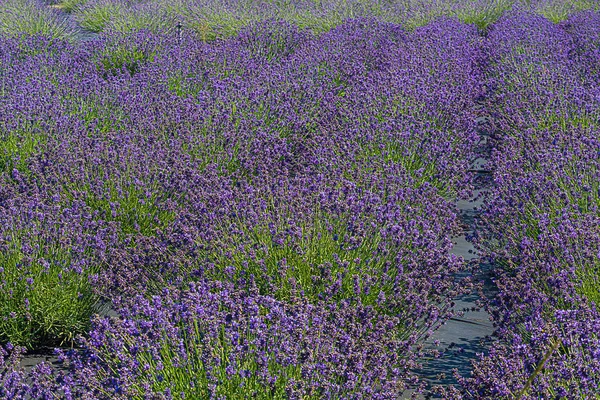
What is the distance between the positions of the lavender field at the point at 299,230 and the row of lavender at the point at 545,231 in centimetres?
2

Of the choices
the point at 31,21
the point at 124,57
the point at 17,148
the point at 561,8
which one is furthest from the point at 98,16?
the point at 17,148

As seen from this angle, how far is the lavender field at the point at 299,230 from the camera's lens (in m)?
2.37

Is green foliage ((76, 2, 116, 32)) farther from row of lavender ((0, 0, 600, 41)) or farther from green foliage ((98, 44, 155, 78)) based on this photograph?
green foliage ((98, 44, 155, 78))

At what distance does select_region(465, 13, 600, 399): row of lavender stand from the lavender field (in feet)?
0.05

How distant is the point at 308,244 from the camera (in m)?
3.15

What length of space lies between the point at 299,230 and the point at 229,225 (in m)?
0.39

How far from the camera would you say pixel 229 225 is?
3338 mm

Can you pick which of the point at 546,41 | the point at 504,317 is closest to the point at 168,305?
the point at 504,317

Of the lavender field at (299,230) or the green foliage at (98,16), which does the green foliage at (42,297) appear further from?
the green foliage at (98,16)

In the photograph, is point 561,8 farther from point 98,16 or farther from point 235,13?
point 98,16

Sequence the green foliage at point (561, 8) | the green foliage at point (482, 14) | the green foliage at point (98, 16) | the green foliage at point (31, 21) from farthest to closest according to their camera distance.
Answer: the green foliage at point (98, 16), the green foliage at point (482, 14), the green foliage at point (561, 8), the green foliage at point (31, 21)

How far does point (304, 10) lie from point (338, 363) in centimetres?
842

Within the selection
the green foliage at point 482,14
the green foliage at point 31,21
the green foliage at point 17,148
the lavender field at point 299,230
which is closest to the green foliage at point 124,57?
the lavender field at point 299,230

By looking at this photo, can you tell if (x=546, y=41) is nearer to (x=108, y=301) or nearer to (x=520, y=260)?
(x=520, y=260)
